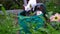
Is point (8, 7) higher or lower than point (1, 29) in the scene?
lower

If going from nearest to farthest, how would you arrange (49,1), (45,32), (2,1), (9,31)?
(45,32) → (9,31) → (49,1) → (2,1)

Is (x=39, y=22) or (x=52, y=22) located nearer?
(x=52, y=22)

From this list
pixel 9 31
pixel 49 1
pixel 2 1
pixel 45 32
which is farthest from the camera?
pixel 2 1

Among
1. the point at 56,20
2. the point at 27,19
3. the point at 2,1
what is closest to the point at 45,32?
the point at 56,20

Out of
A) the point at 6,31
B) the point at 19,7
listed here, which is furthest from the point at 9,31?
the point at 19,7

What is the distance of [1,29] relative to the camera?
1.04m

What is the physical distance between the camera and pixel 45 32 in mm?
916

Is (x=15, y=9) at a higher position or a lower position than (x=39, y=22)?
lower

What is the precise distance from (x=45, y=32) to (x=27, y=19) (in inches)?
22.2

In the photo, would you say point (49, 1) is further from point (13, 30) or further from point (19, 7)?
point (13, 30)

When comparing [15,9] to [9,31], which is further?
[15,9]

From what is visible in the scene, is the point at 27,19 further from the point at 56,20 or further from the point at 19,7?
the point at 19,7

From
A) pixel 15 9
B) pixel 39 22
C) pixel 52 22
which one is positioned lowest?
pixel 15 9

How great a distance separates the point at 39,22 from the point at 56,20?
1.51 ft
